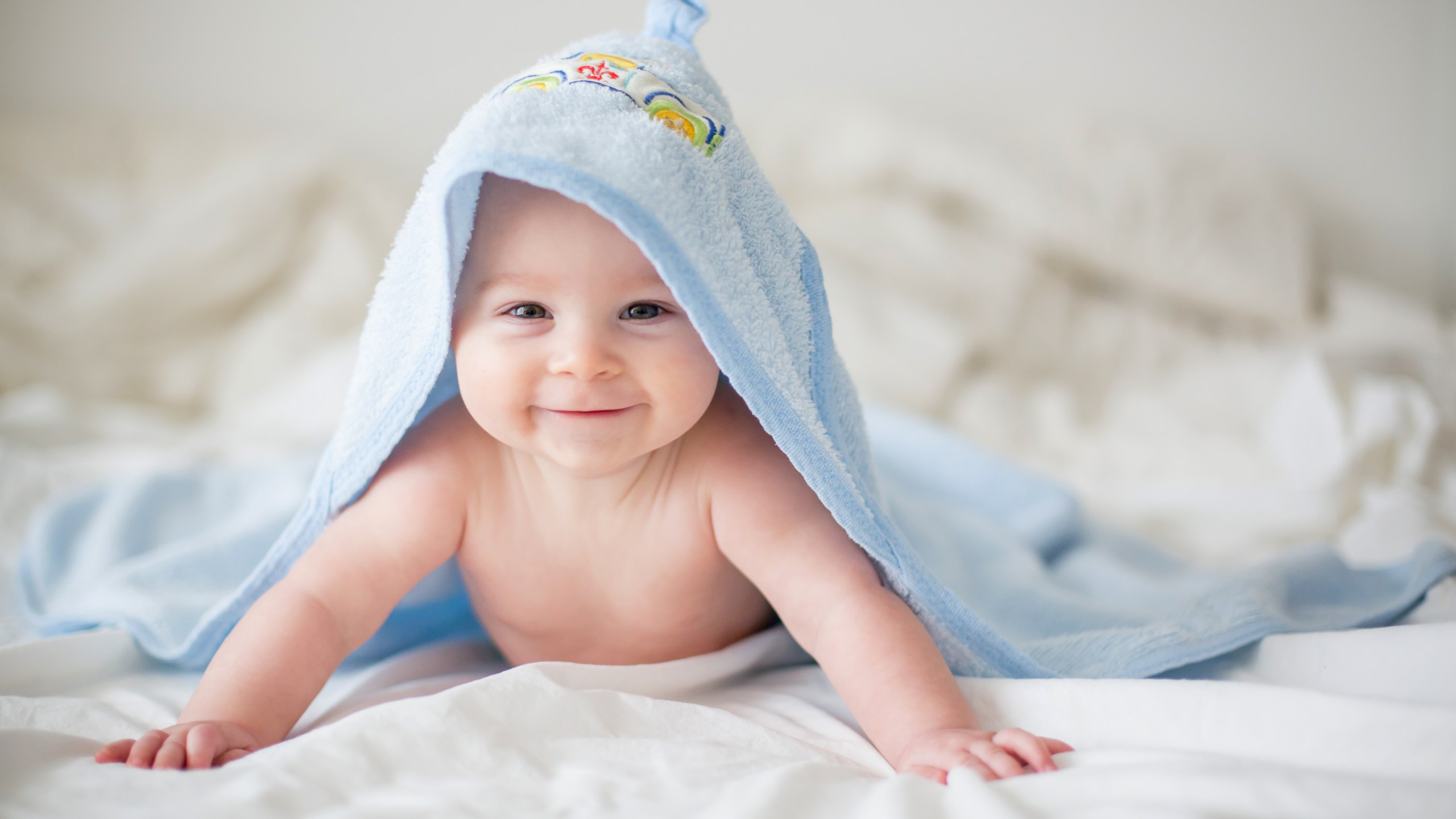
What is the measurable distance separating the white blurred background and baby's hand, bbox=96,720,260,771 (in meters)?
0.76

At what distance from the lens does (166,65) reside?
6.41 ft

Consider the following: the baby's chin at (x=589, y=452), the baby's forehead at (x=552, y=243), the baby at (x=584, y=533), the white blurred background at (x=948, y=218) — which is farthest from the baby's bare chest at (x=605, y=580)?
the white blurred background at (x=948, y=218)

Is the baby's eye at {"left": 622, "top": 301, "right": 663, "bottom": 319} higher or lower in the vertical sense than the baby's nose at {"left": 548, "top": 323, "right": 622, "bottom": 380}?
higher

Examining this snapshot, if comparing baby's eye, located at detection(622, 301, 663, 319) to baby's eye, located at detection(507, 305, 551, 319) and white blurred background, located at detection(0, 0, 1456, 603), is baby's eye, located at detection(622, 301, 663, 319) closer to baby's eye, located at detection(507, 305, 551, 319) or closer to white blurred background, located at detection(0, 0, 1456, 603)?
baby's eye, located at detection(507, 305, 551, 319)

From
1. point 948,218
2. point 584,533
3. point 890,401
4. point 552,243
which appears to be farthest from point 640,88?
point 948,218

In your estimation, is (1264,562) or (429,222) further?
(1264,562)

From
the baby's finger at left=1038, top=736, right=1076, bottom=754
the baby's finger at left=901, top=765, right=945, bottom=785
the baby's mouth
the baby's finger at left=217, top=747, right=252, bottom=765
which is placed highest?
the baby's mouth

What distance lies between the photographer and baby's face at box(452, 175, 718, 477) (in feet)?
2.27

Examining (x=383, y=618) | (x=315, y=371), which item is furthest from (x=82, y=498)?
(x=383, y=618)

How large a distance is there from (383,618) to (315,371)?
92 cm

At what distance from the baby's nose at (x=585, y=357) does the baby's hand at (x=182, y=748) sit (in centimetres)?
32

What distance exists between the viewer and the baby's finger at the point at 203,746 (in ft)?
1.99

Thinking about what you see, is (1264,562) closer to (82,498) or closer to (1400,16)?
(82,498)

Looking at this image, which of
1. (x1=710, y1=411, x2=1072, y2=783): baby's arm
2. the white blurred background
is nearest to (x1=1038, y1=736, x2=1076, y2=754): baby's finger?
(x1=710, y1=411, x2=1072, y2=783): baby's arm
